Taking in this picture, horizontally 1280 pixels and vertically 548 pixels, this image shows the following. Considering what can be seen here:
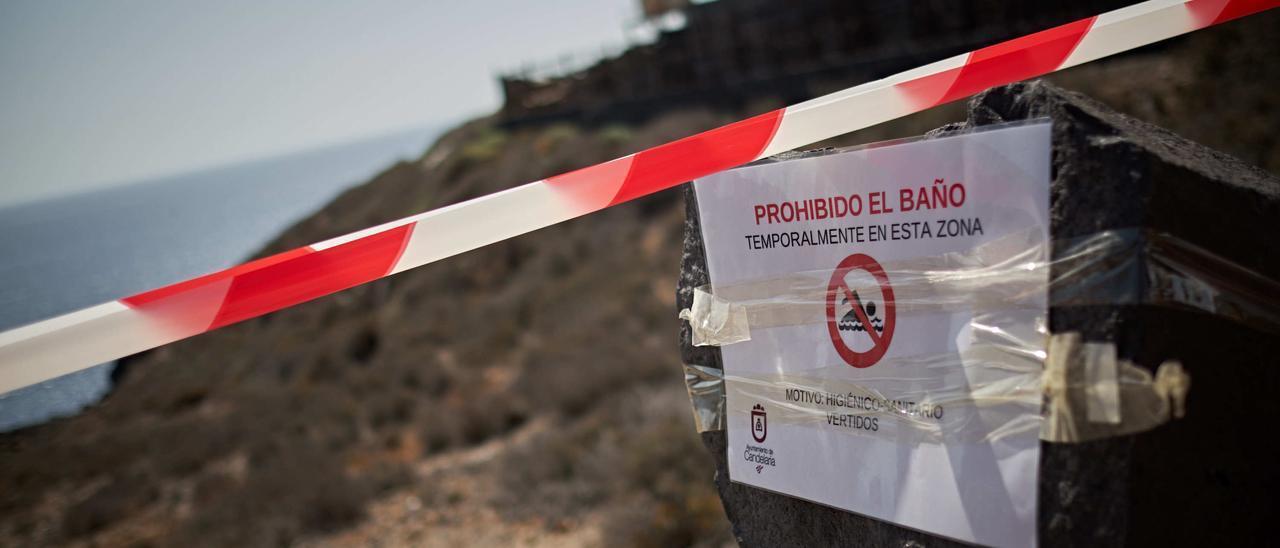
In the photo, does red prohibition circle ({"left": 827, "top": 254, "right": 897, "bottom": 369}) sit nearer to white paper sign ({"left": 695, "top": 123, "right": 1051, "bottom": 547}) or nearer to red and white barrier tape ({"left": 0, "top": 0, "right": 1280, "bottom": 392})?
white paper sign ({"left": 695, "top": 123, "right": 1051, "bottom": 547})

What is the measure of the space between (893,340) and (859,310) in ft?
0.35

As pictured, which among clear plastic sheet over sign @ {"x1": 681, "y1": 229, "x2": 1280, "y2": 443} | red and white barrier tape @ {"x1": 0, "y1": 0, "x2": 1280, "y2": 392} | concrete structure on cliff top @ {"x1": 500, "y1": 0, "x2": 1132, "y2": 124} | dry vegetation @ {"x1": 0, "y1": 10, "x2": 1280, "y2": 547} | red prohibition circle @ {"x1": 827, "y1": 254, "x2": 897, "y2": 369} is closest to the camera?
clear plastic sheet over sign @ {"x1": 681, "y1": 229, "x2": 1280, "y2": 443}

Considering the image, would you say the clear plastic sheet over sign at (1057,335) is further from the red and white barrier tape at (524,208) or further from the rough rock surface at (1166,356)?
the red and white barrier tape at (524,208)

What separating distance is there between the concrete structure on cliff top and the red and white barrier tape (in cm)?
1148

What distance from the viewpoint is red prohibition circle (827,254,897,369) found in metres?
1.92

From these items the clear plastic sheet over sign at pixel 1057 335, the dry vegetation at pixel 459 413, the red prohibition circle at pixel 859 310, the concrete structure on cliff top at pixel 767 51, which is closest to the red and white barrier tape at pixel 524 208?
the red prohibition circle at pixel 859 310

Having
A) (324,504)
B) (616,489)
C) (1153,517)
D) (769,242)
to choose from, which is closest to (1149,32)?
(769,242)

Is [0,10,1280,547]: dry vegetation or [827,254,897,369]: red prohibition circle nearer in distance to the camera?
[827,254,897,369]: red prohibition circle

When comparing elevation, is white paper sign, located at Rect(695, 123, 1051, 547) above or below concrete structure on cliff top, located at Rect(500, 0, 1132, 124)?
below

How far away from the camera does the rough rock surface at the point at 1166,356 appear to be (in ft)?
5.19

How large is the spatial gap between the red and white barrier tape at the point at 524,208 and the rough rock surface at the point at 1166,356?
463 millimetres

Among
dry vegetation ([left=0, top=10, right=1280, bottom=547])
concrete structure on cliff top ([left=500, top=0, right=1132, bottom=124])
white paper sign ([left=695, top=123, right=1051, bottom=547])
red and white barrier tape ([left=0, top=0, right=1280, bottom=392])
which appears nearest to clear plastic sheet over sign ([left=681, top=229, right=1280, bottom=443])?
white paper sign ([left=695, top=123, right=1051, bottom=547])

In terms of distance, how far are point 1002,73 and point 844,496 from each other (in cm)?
113

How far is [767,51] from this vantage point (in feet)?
74.5
